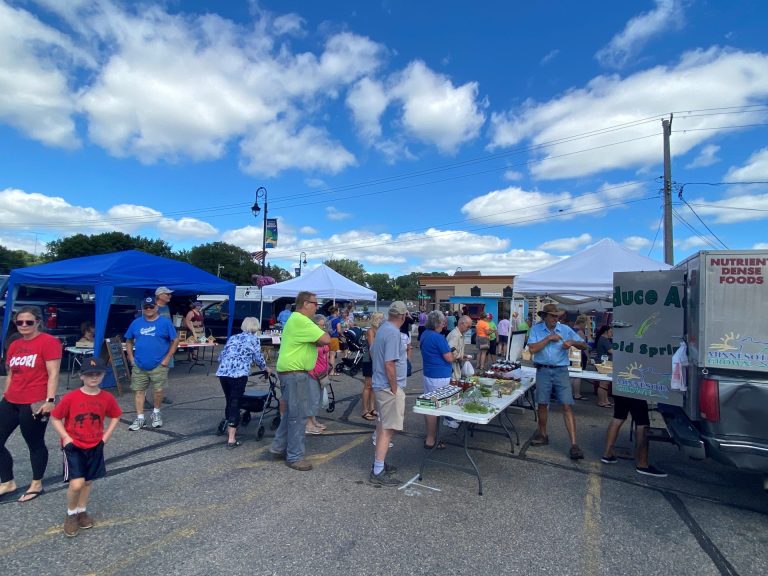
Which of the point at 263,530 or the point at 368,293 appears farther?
the point at 368,293

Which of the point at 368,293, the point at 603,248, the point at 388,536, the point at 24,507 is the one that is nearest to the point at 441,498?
the point at 388,536

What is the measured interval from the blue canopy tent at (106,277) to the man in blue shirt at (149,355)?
259 cm

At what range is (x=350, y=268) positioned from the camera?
85125mm

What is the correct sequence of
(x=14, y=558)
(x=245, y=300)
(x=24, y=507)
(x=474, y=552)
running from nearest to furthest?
(x=14, y=558), (x=474, y=552), (x=24, y=507), (x=245, y=300)

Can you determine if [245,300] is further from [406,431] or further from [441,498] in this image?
[441,498]

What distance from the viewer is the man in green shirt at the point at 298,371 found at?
13.8ft

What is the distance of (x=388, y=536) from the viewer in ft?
10.0

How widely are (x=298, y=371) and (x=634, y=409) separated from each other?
3.53m

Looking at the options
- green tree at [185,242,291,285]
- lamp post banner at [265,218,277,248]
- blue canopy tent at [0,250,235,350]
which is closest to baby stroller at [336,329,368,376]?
blue canopy tent at [0,250,235,350]

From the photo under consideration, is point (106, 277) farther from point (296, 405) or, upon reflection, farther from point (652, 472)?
point (652, 472)

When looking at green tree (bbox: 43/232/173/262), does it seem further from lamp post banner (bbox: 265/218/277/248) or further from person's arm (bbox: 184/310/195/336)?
person's arm (bbox: 184/310/195/336)

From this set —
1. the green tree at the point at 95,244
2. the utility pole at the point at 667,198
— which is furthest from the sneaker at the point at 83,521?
the green tree at the point at 95,244

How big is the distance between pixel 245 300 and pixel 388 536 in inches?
633

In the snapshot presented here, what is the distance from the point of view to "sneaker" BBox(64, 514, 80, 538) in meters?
2.93
